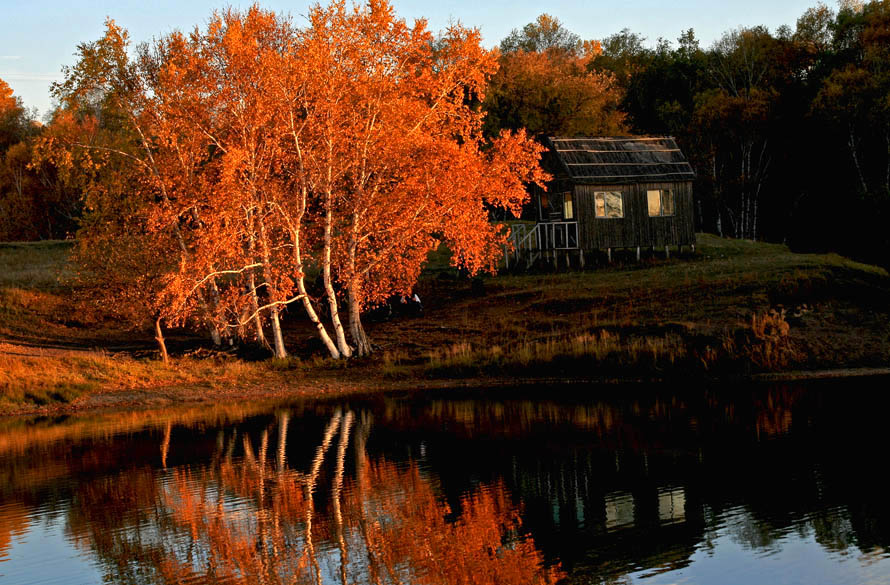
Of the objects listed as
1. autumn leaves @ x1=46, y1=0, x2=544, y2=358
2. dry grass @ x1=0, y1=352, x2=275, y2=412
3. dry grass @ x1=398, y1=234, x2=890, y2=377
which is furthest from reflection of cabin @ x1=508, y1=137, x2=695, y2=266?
dry grass @ x1=0, y1=352, x2=275, y2=412

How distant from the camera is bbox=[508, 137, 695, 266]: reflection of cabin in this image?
175 feet

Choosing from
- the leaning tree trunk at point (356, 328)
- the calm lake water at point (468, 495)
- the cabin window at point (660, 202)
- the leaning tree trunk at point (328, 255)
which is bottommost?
the calm lake water at point (468, 495)

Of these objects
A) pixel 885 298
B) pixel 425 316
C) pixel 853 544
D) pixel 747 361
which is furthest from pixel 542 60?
pixel 853 544

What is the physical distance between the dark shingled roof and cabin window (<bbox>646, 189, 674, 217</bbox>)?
0.93 m

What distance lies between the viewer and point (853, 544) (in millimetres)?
12594

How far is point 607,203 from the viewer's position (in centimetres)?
5397

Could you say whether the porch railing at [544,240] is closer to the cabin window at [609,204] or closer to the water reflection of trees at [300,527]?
the cabin window at [609,204]

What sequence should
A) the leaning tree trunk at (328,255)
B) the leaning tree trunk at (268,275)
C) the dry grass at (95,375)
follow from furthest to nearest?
the leaning tree trunk at (328,255), the leaning tree trunk at (268,275), the dry grass at (95,375)

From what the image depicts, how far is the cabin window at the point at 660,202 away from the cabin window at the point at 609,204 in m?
1.76

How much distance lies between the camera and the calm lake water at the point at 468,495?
1216 centimetres

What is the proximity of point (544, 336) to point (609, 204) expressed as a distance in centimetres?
2119

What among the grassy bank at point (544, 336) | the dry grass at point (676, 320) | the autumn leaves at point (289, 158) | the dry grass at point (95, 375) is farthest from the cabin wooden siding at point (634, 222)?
the dry grass at point (95, 375)

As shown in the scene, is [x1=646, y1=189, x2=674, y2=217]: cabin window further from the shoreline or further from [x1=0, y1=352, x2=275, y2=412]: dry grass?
[x1=0, y1=352, x2=275, y2=412]: dry grass

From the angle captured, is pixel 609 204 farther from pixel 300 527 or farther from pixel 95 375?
pixel 300 527
